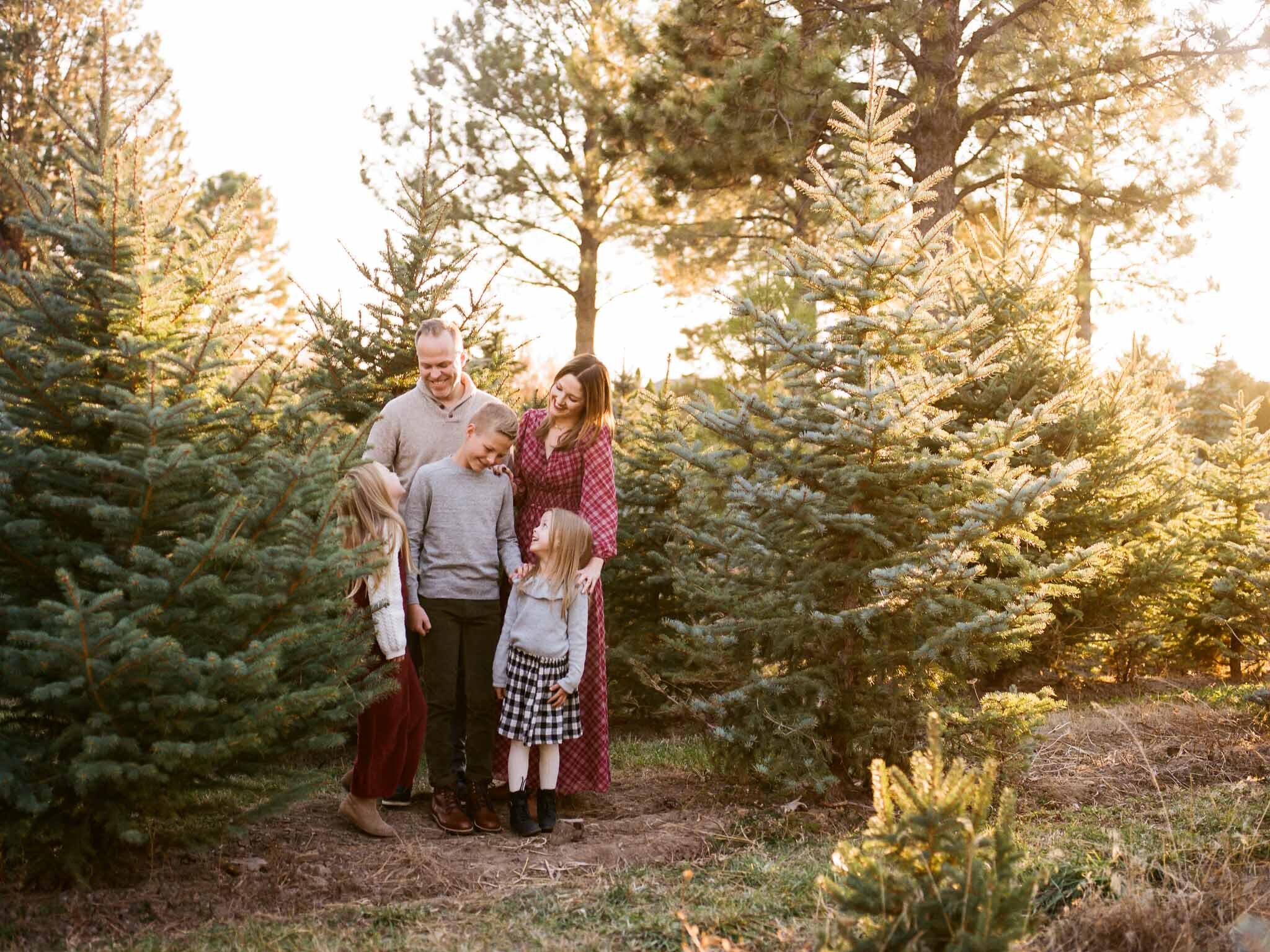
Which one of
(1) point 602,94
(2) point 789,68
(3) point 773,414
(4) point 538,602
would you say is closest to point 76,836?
(4) point 538,602

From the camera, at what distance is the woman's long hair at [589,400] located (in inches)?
209

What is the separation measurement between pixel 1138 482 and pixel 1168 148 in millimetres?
7218

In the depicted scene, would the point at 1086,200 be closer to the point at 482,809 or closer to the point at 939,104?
the point at 939,104

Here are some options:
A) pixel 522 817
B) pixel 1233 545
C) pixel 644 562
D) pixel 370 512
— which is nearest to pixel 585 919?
pixel 522 817

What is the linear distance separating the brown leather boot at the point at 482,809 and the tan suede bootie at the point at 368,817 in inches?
17.1

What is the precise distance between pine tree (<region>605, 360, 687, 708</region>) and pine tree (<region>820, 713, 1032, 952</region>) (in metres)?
4.40

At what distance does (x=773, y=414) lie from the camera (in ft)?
17.3

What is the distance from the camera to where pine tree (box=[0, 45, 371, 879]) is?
3.51 m

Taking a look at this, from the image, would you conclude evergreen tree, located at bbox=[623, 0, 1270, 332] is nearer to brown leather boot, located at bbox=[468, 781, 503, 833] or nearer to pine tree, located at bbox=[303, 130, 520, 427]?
pine tree, located at bbox=[303, 130, 520, 427]

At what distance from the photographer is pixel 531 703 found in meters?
5.07

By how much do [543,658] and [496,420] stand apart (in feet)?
3.69

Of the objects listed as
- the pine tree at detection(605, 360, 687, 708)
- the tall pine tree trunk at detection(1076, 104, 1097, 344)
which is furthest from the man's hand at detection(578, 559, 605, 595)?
the tall pine tree trunk at detection(1076, 104, 1097, 344)

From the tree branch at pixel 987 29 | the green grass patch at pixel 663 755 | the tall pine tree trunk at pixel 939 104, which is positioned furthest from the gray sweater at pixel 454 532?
the tree branch at pixel 987 29

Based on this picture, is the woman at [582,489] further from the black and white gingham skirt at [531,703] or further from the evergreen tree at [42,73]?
the evergreen tree at [42,73]
